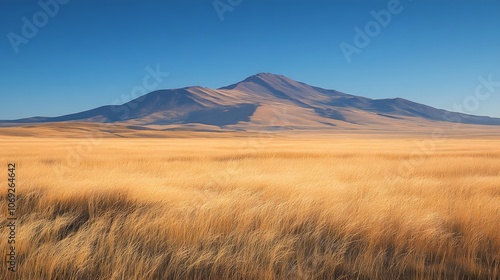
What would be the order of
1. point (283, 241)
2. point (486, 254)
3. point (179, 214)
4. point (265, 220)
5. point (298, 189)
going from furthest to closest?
point (298, 189)
point (179, 214)
point (265, 220)
point (283, 241)
point (486, 254)

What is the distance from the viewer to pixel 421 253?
4.91 metres

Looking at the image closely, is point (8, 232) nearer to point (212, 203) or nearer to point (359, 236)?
point (212, 203)

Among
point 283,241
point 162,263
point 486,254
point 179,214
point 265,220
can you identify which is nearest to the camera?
point 162,263

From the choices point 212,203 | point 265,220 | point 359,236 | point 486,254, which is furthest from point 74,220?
point 486,254

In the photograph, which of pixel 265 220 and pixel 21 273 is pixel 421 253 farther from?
pixel 21 273

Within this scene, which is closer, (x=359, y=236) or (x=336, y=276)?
(x=336, y=276)

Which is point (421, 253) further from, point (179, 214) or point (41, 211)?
point (41, 211)

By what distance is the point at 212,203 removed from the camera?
7195 mm

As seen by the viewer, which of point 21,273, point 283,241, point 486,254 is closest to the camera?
point 21,273

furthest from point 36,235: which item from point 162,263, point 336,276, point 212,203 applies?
point 336,276

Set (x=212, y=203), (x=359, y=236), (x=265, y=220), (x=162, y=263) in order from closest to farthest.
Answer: (x=162, y=263)
(x=359, y=236)
(x=265, y=220)
(x=212, y=203)

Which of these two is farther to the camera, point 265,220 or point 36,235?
point 265,220

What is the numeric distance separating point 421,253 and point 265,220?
2.55 metres

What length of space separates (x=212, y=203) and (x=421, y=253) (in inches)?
160
